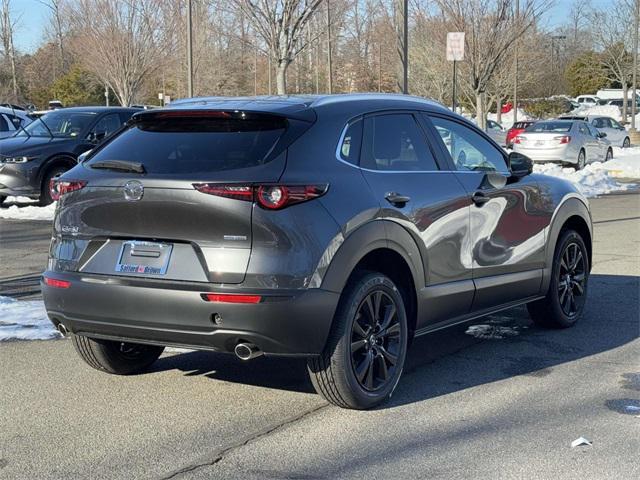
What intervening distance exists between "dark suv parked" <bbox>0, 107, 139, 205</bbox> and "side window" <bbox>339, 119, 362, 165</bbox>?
1032 centimetres

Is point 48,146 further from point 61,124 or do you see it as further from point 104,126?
point 104,126

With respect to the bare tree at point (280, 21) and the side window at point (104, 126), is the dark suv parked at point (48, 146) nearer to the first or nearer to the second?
the side window at point (104, 126)

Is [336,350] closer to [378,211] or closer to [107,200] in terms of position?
[378,211]

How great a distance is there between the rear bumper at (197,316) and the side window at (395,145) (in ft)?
3.36

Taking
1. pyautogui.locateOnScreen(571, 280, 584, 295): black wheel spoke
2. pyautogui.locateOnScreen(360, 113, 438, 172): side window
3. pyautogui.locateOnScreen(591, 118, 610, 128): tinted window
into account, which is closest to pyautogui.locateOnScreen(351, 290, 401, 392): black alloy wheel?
pyautogui.locateOnScreen(360, 113, 438, 172): side window

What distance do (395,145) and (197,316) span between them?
174 cm

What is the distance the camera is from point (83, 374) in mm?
5723

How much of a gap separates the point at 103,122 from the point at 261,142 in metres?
12.0

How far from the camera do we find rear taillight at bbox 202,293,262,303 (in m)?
4.43

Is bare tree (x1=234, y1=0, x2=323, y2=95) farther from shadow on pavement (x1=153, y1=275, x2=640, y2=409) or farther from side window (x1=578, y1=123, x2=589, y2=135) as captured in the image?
shadow on pavement (x1=153, y1=275, x2=640, y2=409)

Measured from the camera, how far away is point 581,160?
83.6ft

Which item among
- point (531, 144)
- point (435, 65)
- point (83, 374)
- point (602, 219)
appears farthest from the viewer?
point (435, 65)

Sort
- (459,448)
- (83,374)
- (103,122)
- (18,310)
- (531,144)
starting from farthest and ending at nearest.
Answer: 1. (531,144)
2. (103,122)
3. (18,310)
4. (83,374)
5. (459,448)

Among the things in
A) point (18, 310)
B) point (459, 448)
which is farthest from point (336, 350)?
point (18, 310)
